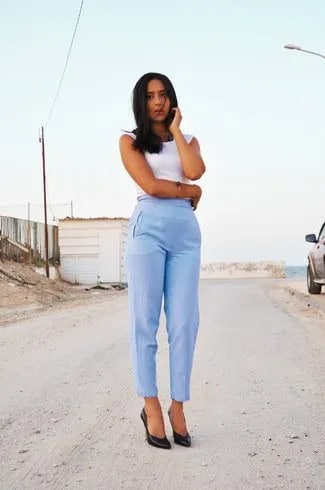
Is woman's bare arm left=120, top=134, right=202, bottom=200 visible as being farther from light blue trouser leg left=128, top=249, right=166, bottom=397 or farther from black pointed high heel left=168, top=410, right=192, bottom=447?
black pointed high heel left=168, top=410, right=192, bottom=447

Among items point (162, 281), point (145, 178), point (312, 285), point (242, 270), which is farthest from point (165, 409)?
point (242, 270)

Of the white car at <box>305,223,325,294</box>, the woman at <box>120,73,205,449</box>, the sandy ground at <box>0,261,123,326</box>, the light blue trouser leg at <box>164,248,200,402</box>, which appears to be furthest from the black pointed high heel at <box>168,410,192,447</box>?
the white car at <box>305,223,325,294</box>

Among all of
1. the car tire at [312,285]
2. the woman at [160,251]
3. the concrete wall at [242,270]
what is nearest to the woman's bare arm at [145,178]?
the woman at [160,251]

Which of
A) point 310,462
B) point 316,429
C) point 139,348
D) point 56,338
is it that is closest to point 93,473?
point 139,348

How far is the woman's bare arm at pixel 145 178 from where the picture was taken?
348cm

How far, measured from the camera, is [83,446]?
3.46 metres

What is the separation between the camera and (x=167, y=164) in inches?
141

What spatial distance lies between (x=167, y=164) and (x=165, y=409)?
5.54ft

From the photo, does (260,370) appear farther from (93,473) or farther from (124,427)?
(93,473)

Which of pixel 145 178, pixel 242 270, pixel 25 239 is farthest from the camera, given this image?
pixel 242 270

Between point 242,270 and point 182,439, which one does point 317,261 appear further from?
point 242,270

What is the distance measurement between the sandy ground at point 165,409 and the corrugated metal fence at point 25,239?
62.3 ft

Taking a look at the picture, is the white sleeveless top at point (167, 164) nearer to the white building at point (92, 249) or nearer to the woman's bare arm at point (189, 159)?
the woman's bare arm at point (189, 159)

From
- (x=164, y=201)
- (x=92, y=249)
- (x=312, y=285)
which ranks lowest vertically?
(x=92, y=249)
